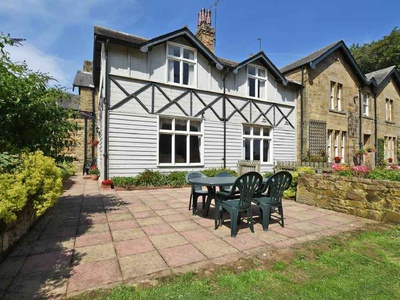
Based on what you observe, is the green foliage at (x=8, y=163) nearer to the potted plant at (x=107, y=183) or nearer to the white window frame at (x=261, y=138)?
the potted plant at (x=107, y=183)

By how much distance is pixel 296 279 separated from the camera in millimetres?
2496

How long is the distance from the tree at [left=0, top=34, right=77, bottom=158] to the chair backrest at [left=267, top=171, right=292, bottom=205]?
3999mm

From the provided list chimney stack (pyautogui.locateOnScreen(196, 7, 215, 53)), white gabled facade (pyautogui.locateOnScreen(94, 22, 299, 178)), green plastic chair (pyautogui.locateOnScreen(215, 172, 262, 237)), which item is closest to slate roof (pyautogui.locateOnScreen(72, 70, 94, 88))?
white gabled facade (pyautogui.locateOnScreen(94, 22, 299, 178))

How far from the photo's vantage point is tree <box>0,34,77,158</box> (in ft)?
11.2

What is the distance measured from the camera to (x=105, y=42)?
8.30 meters

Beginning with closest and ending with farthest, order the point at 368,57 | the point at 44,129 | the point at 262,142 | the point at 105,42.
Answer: the point at 44,129, the point at 105,42, the point at 262,142, the point at 368,57

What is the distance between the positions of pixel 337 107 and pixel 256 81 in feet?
22.1

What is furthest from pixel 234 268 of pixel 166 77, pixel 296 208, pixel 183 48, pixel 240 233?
pixel 183 48

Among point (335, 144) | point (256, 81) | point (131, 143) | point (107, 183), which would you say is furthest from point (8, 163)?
point (335, 144)

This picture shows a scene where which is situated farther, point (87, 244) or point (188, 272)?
point (87, 244)

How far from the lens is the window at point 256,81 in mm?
11992

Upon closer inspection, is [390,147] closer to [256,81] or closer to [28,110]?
[256,81]

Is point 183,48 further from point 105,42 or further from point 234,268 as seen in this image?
point 234,268

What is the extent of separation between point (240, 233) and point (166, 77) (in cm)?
765
